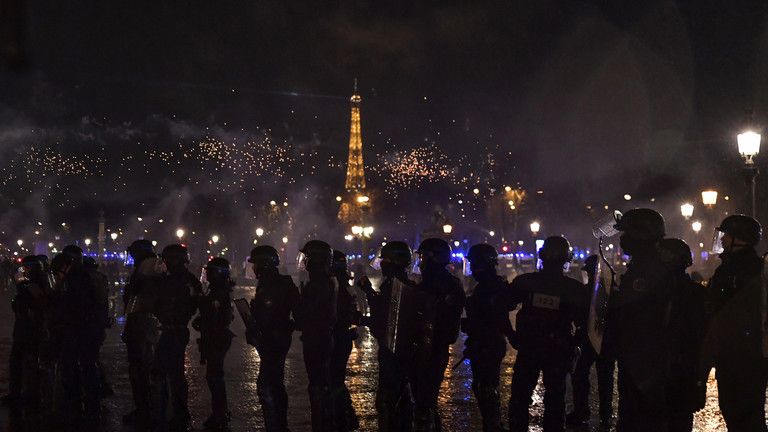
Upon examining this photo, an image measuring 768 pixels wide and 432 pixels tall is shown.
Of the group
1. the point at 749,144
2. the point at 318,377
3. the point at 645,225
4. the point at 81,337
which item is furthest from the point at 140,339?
the point at 749,144

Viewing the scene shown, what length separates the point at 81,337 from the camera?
930cm

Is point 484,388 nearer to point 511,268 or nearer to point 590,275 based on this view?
point 590,275

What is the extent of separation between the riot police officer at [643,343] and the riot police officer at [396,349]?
1.93m

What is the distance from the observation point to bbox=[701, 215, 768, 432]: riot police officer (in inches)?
250

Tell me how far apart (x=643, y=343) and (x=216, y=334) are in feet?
14.0

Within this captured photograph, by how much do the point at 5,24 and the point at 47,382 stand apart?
277 inches

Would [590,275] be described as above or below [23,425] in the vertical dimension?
above

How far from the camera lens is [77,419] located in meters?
9.30

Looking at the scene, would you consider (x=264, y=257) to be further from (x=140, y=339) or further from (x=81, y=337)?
(x=81, y=337)

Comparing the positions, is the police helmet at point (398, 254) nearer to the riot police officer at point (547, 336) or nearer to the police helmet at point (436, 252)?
the police helmet at point (436, 252)

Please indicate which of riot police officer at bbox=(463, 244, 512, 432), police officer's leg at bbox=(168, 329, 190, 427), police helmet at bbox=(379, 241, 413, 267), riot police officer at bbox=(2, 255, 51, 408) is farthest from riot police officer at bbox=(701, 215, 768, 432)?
riot police officer at bbox=(2, 255, 51, 408)

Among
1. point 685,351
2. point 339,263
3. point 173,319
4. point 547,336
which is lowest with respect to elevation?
point 685,351

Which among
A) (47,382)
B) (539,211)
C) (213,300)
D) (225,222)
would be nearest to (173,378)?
(213,300)

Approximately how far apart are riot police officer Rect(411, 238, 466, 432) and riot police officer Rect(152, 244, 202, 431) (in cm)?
220
